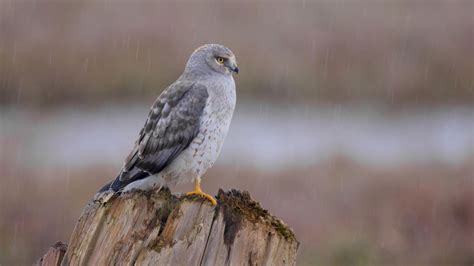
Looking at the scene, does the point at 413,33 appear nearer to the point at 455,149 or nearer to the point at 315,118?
the point at 315,118

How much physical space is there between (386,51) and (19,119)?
773cm

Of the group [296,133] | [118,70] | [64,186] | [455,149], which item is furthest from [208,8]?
[64,186]

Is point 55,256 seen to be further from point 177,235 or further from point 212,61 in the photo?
point 212,61

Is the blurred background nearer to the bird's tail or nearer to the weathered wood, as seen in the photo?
the bird's tail

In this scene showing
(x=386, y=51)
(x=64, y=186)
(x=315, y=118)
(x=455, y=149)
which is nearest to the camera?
(x=64, y=186)

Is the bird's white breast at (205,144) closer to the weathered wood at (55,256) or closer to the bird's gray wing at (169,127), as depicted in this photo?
the bird's gray wing at (169,127)

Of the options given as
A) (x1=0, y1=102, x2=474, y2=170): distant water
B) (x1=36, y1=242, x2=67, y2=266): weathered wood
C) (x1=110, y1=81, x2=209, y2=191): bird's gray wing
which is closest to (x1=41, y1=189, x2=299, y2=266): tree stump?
(x1=36, y1=242, x2=67, y2=266): weathered wood

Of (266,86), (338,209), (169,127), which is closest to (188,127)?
(169,127)

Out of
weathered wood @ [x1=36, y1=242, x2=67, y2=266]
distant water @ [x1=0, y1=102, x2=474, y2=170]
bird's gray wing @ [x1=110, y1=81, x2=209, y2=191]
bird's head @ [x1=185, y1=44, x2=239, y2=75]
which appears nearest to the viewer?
weathered wood @ [x1=36, y1=242, x2=67, y2=266]

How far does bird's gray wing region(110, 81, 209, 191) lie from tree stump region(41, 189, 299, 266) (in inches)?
54.9

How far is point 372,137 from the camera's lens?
1711cm

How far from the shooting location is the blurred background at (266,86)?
13.4 meters

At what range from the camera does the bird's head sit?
21.9ft

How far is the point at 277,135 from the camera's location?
17453 mm
